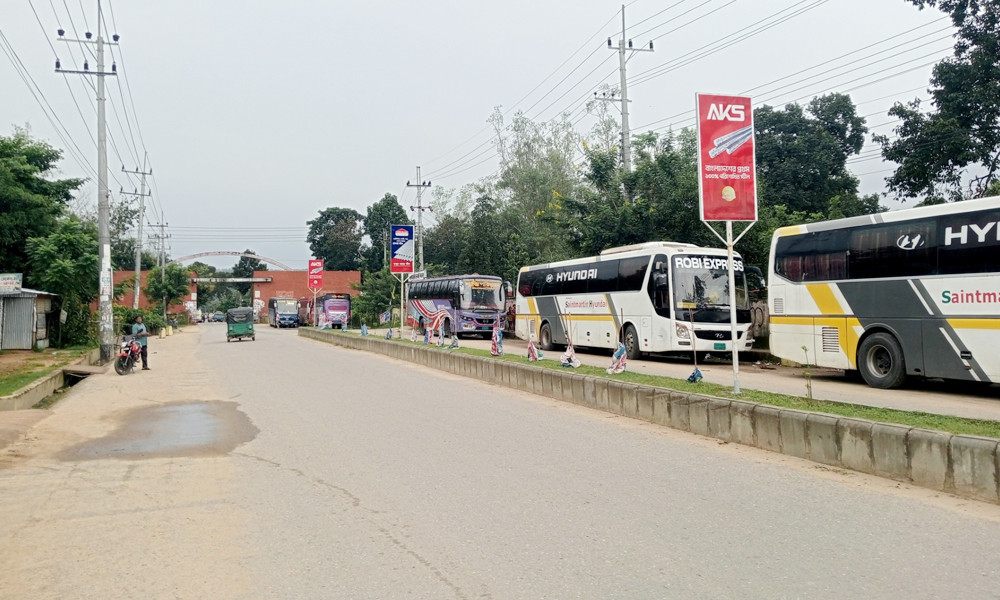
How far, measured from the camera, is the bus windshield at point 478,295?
35.2 m

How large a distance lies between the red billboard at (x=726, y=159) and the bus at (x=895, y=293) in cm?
427

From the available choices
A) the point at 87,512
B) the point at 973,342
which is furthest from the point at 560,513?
the point at 973,342

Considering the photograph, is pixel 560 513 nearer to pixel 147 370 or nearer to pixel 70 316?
pixel 147 370

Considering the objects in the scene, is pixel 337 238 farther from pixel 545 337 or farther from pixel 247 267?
pixel 545 337

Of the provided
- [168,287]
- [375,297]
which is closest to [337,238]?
[168,287]

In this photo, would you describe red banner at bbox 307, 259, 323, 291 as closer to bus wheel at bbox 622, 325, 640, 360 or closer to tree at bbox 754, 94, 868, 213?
bus wheel at bbox 622, 325, 640, 360

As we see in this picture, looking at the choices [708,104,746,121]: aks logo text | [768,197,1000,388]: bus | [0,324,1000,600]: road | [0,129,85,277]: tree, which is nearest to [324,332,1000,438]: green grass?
[0,324,1000,600]: road

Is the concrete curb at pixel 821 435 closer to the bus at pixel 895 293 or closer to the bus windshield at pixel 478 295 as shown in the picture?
the bus at pixel 895 293

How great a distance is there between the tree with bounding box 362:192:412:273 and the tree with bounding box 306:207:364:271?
3071 mm

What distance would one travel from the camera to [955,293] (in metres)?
12.0

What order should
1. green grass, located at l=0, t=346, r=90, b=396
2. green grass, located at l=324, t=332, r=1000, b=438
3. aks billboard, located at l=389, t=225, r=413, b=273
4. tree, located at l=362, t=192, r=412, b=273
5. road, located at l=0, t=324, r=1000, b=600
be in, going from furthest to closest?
tree, located at l=362, t=192, r=412, b=273
aks billboard, located at l=389, t=225, r=413, b=273
green grass, located at l=0, t=346, r=90, b=396
green grass, located at l=324, t=332, r=1000, b=438
road, located at l=0, t=324, r=1000, b=600

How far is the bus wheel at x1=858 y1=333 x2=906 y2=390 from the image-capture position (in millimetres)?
13070

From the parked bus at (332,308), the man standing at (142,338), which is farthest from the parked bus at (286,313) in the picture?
the man standing at (142,338)

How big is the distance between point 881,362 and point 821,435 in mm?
6883
